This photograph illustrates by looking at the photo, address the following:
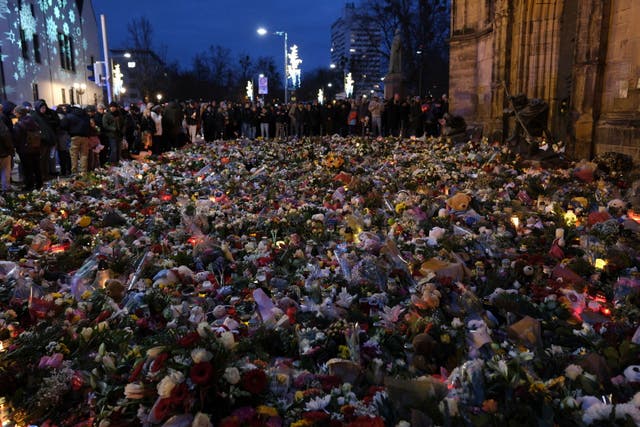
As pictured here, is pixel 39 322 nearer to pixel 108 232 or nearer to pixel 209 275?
pixel 209 275

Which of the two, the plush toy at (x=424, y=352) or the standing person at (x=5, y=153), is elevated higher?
the standing person at (x=5, y=153)

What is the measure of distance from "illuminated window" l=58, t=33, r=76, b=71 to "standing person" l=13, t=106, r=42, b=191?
3207 cm

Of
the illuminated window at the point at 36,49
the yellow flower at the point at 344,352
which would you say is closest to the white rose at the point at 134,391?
the yellow flower at the point at 344,352

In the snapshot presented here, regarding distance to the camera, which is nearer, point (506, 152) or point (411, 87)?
point (506, 152)

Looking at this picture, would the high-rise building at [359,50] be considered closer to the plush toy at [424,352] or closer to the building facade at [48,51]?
the building facade at [48,51]

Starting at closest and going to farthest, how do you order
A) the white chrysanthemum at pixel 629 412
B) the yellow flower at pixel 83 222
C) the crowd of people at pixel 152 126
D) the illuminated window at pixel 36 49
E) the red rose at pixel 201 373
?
the white chrysanthemum at pixel 629 412 → the red rose at pixel 201 373 → the yellow flower at pixel 83 222 → the crowd of people at pixel 152 126 → the illuminated window at pixel 36 49

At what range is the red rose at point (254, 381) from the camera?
2775 millimetres

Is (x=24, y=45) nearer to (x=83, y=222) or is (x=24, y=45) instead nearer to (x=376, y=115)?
(x=376, y=115)

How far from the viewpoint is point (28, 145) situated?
11.2m

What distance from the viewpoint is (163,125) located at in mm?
18438

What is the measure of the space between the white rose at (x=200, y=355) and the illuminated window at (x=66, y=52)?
42.3m

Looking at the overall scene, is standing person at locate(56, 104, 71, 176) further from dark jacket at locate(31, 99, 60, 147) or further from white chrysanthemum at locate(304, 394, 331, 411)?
white chrysanthemum at locate(304, 394, 331, 411)

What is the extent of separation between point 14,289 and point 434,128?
700 inches

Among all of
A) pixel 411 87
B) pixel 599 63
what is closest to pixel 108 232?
pixel 599 63
